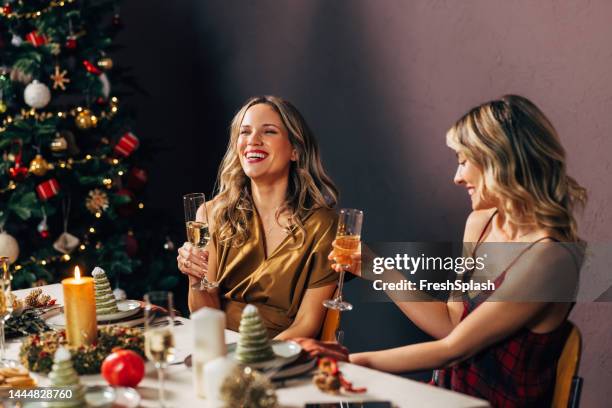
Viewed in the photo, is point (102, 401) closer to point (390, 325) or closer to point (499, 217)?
point (499, 217)

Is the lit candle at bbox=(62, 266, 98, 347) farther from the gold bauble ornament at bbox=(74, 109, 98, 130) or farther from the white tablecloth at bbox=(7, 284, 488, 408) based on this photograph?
the gold bauble ornament at bbox=(74, 109, 98, 130)

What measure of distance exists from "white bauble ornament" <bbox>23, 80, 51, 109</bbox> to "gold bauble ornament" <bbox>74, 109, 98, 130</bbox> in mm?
212

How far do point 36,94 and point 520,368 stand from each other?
106 inches

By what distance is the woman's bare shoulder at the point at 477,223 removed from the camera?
2275 mm

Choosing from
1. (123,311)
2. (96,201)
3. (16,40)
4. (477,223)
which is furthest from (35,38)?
(477,223)

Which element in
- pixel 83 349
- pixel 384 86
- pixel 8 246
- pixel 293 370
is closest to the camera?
pixel 293 370

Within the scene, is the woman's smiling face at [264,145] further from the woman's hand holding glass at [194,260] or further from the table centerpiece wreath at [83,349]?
the table centerpiece wreath at [83,349]

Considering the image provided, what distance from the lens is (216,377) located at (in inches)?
54.2

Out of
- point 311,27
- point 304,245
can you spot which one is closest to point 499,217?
point 304,245

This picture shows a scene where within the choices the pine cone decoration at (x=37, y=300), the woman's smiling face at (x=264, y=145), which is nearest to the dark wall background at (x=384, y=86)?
the woman's smiling face at (x=264, y=145)

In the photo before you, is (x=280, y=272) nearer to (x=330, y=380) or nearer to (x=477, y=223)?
(x=477, y=223)

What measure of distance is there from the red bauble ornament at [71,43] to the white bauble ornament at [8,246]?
100cm

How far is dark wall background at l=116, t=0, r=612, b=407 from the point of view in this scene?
274 centimetres

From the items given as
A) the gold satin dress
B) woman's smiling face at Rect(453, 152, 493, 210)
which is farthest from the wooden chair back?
the gold satin dress
